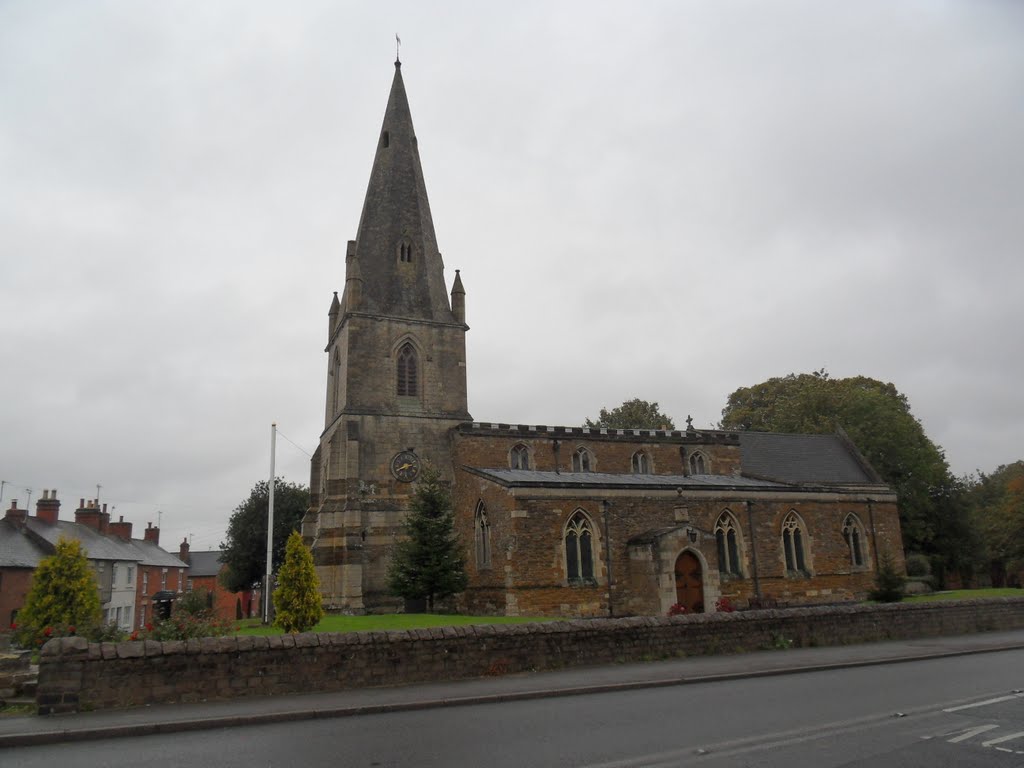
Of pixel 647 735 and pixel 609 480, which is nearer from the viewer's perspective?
pixel 647 735

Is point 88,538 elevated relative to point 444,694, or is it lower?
elevated

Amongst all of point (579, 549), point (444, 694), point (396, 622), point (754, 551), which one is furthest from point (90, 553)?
point (444, 694)

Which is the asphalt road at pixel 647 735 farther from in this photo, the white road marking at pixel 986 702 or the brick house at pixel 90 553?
the brick house at pixel 90 553

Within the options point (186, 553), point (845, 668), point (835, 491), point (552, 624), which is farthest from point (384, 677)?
point (186, 553)

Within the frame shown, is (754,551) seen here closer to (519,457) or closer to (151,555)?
(519,457)

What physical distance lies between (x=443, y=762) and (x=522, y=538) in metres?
18.9

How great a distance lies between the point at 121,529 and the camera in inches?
2201

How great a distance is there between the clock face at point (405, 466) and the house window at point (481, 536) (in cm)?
446

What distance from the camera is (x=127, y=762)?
26.9 feet

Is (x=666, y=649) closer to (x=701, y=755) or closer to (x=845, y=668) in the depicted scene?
(x=845, y=668)

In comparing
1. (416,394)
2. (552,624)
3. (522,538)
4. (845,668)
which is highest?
(416,394)

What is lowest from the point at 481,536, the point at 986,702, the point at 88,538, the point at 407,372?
the point at 986,702

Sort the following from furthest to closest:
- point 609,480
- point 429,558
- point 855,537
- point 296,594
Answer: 1. point 855,537
2. point 609,480
3. point 429,558
4. point 296,594

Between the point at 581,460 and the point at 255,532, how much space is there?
26501mm
